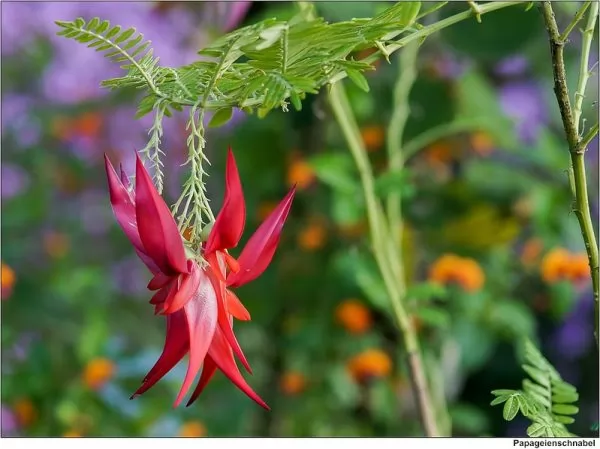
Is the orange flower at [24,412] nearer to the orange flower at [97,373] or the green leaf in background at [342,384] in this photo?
the orange flower at [97,373]

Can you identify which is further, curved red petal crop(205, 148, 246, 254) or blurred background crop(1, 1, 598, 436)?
blurred background crop(1, 1, 598, 436)

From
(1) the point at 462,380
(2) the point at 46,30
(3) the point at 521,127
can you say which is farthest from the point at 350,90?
(2) the point at 46,30

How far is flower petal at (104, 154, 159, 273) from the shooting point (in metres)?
0.35

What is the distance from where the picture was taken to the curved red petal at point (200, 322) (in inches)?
12.9

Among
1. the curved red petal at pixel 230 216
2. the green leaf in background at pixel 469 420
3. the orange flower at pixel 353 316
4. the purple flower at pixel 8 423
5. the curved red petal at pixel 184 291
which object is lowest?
the green leaf in background at pixel 469 420

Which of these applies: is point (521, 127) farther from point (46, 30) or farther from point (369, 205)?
point (46, 30)

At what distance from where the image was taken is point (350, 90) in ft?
3.31

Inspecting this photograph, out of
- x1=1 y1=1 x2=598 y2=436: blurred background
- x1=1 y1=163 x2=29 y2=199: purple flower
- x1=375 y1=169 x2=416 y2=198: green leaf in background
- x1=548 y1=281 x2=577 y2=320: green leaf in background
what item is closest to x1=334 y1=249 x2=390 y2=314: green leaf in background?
x1=1 y1=1 x2=598 y2=436: blurred background

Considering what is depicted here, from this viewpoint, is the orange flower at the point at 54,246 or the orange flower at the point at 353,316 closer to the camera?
the orange flower at the point at 353,316

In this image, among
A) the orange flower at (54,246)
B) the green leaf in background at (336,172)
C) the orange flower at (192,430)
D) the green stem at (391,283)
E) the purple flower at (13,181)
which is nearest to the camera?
the green stem at (391,283)

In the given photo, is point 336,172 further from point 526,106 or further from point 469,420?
point 526,106

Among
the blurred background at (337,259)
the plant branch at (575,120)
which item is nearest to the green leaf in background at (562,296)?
the blurred background at (337,259)

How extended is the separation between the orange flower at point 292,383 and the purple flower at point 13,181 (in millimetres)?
487

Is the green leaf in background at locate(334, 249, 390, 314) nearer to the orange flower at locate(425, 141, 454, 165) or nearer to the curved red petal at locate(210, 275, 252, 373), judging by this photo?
the orange flower at locate(425, 141, 454, 165)
